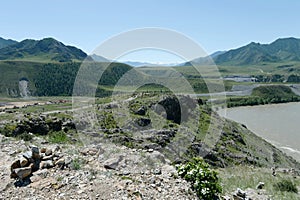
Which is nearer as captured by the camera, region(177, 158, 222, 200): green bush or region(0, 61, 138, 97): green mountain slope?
region(177, 158, 222, 200): green bush

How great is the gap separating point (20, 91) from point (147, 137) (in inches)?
4801

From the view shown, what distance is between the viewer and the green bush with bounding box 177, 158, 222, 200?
8422mm

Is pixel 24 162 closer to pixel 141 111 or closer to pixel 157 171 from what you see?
pixel 157 171

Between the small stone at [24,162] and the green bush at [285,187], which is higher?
the small stone at [24,162]

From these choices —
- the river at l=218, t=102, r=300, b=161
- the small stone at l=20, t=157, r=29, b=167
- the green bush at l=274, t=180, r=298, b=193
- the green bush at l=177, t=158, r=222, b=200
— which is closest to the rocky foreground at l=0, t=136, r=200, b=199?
the small stone at l=20, t=157, r=29, b=167

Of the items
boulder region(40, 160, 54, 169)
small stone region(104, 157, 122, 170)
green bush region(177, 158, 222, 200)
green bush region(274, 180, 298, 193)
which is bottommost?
green bush region(274, 180, 298, 193)

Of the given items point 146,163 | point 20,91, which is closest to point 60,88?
point 20,91

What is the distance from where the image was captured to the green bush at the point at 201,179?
8422mm

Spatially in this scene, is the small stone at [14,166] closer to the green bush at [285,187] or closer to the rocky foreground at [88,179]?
the rocky foreground at [88,179]

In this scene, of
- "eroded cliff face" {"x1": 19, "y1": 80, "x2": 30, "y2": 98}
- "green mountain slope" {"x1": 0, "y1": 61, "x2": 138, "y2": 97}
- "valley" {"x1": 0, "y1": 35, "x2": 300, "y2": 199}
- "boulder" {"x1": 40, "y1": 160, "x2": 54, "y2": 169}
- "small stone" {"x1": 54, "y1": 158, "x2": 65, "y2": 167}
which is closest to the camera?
"valley" {"x1": 0, "y1": 35, "x2": 300, "y2": 199}

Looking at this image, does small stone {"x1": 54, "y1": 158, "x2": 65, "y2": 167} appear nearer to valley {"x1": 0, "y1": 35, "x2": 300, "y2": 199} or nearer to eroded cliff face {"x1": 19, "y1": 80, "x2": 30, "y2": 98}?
valley {"x1": 0, "y1": 35, "x2": 300, "y2": 199}

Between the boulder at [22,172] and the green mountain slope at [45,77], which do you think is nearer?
the boulder at [22,172]

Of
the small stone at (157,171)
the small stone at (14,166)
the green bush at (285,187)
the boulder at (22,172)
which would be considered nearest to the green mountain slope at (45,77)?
the green bush at (285,187)

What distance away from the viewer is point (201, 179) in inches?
345
